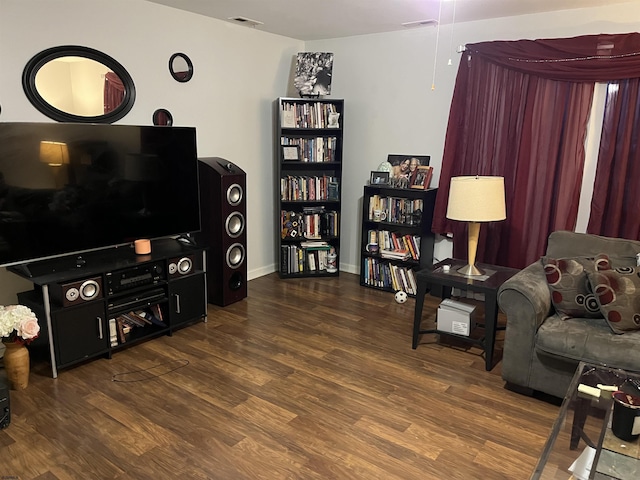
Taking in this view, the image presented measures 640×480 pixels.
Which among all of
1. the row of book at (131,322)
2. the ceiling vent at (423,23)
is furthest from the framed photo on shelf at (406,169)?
the row of book at (131,322)

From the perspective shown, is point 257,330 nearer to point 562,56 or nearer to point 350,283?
point 350,283

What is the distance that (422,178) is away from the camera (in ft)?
13.8

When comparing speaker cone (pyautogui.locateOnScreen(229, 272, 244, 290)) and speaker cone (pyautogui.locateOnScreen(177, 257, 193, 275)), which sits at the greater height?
speaker cone (pyautogui.locateOnScreen(177, 257, 193, 275))

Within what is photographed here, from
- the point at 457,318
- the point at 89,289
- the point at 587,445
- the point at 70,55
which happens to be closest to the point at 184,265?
the point at 89,289

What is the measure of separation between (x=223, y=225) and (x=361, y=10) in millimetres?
1883

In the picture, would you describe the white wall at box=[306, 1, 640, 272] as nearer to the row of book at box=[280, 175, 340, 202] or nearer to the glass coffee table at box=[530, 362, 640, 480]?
the row of book at box=[280, 175, 340, 202]

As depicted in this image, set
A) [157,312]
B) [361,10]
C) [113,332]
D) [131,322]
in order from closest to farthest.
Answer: [113,332] < [131,322] < [157,312] < [361,10]

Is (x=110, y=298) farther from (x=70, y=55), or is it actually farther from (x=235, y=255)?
(x=70, y=55)

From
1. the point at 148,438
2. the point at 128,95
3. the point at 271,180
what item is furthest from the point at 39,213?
the point at 271,180

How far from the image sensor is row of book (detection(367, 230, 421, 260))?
421 centimetres

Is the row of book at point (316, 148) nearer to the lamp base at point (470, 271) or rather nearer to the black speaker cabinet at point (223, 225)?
the black speaker cabinet at point (223, 225)

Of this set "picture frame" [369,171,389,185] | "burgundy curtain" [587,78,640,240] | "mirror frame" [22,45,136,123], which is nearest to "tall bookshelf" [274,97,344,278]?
"picture frame" [369,171,389,185]

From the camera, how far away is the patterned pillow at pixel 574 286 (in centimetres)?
262

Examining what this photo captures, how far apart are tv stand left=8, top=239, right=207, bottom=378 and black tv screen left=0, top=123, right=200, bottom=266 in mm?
140
